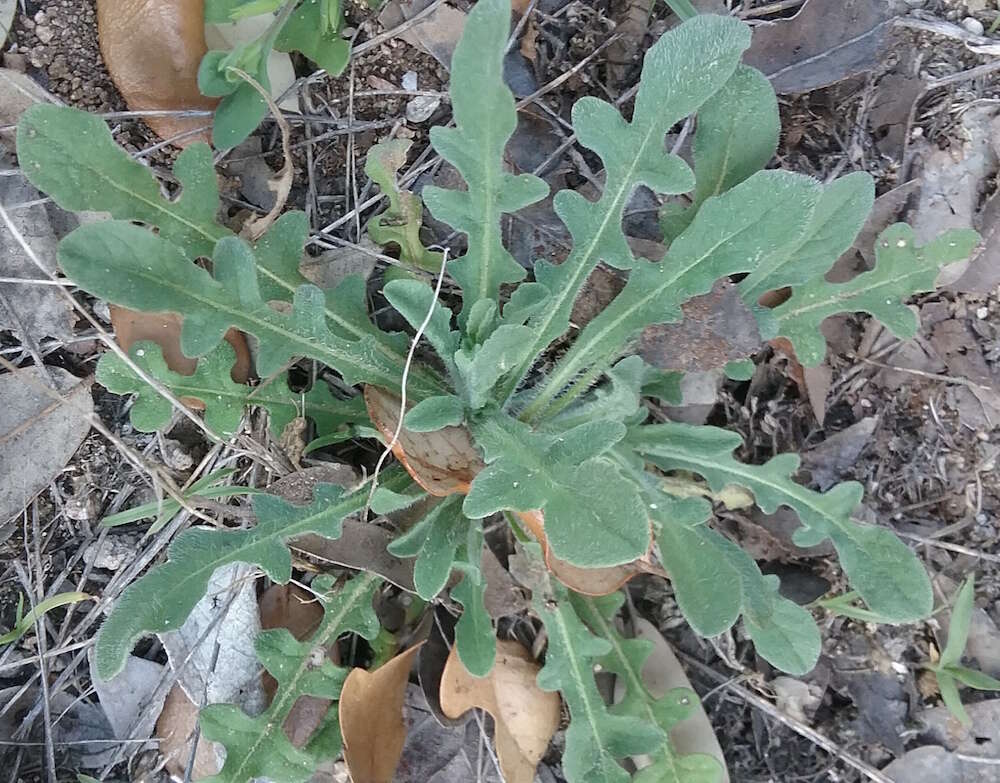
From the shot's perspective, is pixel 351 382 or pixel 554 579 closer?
pixel 351 382

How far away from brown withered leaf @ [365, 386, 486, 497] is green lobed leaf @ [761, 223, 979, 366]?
74cm

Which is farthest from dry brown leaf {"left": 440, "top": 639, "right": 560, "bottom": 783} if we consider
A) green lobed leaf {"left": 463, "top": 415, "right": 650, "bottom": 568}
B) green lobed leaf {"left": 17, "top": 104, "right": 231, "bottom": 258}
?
green lobed leaf {"left": 17, "top": 104, "right": 231, "bottom": 258}

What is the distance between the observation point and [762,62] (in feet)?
6.97

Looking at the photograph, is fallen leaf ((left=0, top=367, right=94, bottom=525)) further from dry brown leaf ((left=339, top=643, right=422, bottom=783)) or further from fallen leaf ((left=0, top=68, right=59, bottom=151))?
dry brown leaf ((left=339, top=643, right=422, bottom=783))

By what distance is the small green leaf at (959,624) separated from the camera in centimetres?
221

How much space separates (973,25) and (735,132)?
3.21ft

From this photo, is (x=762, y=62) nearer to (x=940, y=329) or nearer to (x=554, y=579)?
(x=940, y=329)

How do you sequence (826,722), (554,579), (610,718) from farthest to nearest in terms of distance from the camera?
1. (826,722)
2. (554,579)
3. (610,718)

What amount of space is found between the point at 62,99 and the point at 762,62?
1.61 m

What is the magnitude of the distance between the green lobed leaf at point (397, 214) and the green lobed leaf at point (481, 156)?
0.79ft

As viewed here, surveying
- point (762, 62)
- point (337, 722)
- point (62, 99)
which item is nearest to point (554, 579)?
point (337, 722)

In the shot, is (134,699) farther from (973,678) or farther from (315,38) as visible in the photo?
(973,678)

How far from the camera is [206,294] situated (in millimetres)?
1593

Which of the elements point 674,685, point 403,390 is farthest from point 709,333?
point 674,685
